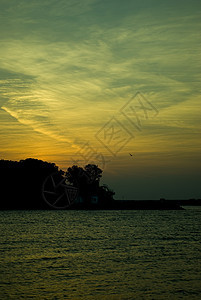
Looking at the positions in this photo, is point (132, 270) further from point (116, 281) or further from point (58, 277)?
point (58, 277)

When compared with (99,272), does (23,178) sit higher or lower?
higher

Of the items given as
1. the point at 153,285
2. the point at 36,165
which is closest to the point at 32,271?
the point at 153,285

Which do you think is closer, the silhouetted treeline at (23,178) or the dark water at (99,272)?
the dark water at (99,272)

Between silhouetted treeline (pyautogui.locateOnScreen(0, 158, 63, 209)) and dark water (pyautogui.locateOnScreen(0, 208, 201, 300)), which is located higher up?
silhouetted treeline (pyautogui.locateOnScreen(0, 158, 63, 209))

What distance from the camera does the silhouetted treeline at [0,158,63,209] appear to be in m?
188

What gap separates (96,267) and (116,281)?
572 cm

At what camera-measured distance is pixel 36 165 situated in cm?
18962

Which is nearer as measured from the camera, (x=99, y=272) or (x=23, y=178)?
(x=99, y=272)

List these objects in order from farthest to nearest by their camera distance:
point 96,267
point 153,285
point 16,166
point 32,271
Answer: point 16,166, point 96,267, point 32,271, point 153,285

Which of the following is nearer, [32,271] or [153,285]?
[153,285]

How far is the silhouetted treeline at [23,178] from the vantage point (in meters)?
188

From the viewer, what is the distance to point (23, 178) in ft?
619

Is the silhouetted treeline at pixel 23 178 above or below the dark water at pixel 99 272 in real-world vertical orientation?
above

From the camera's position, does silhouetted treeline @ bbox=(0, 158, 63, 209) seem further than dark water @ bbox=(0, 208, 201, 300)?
Yes
